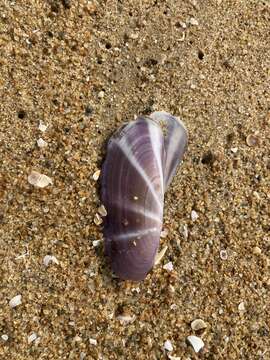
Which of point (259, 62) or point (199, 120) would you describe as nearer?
point (199, 120)

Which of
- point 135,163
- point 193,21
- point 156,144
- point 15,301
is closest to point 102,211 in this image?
point 135,163

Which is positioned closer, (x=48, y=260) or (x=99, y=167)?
(x=48, y=260)

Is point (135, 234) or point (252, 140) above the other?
point (252, 140)

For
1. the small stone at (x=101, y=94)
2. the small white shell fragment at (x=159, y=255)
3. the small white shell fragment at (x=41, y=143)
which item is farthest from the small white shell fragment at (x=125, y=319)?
the small stone at (x=101, y=94)

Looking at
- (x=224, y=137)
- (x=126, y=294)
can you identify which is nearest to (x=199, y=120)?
(x=224, y=137)

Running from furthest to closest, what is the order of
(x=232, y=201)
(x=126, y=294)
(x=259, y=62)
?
(x=259, y=62), (x=232, y=201), (x=126, y=294)

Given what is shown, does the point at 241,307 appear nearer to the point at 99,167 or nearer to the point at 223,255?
the point at 223,255

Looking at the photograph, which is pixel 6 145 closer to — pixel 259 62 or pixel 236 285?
pixel 236 285
